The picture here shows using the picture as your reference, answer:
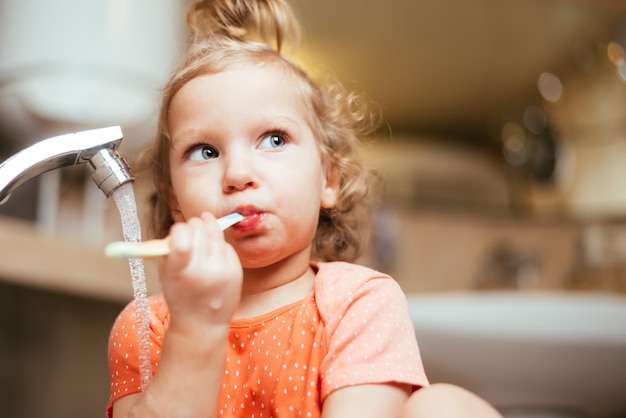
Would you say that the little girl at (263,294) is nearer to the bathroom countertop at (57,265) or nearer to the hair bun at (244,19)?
the hair bun at (244,19)

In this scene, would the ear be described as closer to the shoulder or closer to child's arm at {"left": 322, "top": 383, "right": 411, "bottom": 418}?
the shoulder

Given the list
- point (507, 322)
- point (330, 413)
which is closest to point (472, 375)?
point (507, 322)

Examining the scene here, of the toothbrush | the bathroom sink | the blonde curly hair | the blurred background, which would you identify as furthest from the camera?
the blurred background

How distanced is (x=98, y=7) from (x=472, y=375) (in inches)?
38.5

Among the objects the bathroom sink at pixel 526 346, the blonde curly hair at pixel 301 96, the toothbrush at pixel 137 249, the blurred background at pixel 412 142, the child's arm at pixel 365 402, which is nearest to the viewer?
the toothbrush at pixel 137 249

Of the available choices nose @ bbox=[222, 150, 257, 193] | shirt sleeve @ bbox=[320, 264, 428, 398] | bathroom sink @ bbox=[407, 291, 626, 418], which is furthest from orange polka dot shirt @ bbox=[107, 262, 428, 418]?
bathroom sink @ bbox=[407, 291, 626, 418]

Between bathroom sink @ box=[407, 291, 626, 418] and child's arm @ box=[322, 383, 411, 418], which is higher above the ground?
child's arm @ box=[322, 383, 411, 418]

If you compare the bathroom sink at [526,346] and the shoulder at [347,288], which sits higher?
the shoulder at [347,288]

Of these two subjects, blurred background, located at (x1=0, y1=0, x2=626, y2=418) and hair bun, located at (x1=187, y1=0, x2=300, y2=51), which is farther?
blurred background, located at (x1=0, y1=0, x2=626, y2=418)

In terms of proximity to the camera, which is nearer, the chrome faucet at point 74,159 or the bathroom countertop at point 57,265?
the chrome faucet at point 74,159

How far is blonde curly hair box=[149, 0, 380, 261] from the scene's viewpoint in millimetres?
630

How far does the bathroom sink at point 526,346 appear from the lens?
3.99 feet

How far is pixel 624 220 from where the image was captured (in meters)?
2.01

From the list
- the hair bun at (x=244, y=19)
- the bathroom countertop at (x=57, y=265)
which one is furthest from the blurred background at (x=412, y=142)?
the hair bun at (x=244, y=19)
